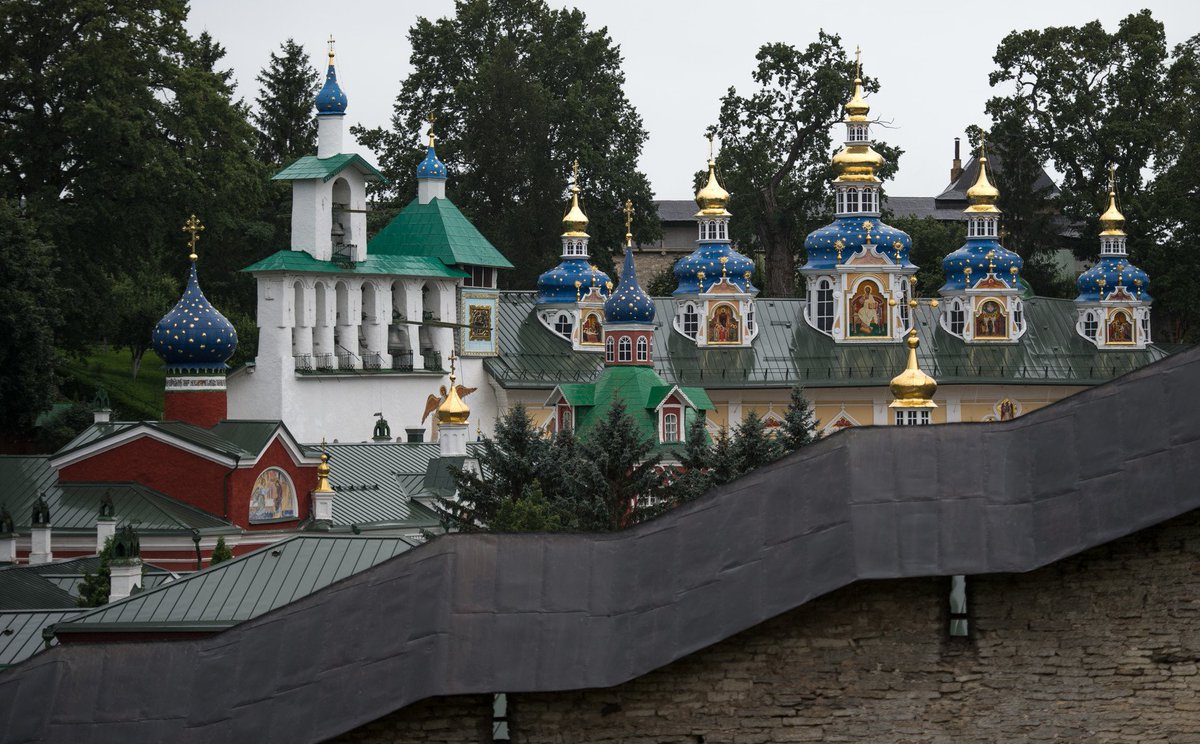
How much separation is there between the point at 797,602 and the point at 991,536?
91 centimetres

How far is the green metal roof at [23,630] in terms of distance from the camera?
23016mm

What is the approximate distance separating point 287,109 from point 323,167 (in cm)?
1907

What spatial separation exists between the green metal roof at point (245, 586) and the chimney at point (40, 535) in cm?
871

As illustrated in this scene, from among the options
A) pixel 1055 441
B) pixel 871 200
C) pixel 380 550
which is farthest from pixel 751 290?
pixel 1055 441

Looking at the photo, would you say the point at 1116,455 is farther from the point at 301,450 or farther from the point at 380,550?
the point at 301,450

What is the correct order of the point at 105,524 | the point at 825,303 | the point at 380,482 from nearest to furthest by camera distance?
1. the point at 105,524
2. the point at 380,482
3. the point at 825,303

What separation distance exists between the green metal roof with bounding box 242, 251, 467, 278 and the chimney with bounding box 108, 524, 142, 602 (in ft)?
81.9

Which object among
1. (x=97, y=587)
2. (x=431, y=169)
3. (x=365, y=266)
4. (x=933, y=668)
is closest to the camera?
(x=933, y=668)

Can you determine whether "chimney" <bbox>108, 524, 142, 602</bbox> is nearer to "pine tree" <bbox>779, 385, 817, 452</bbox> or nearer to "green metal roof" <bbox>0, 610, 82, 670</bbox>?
"green metal roof" <bbox>0, 610, 82, 670</bbox>

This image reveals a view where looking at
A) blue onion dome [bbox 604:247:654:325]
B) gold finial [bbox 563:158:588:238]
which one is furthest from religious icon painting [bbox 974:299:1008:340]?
blue onion dome [bbox 604:247:654:325]

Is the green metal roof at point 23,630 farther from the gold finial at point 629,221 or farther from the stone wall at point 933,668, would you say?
the gold finial at point 629,221

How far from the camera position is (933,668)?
1105 centimetres

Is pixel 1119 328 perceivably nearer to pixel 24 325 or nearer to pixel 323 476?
pixel 24 325

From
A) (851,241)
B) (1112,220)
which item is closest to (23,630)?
(851,241)
